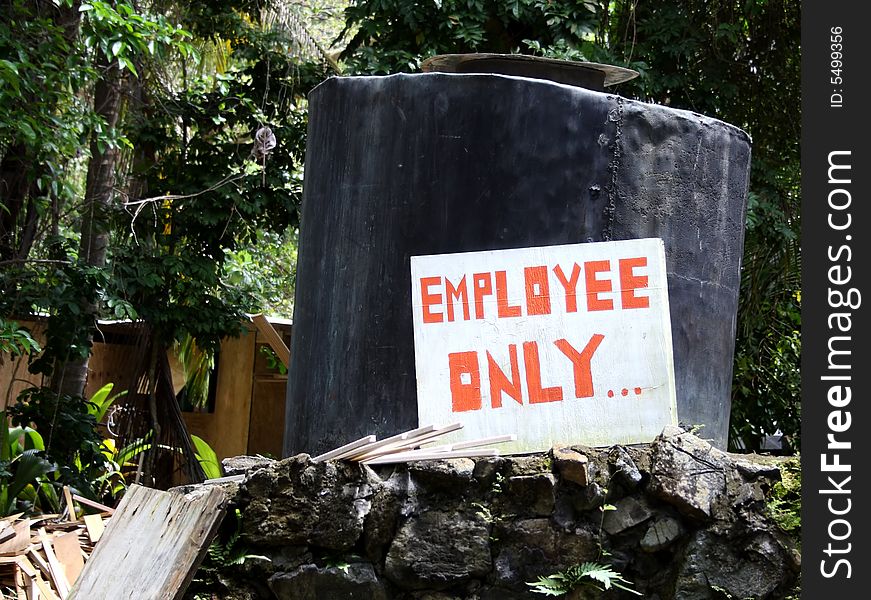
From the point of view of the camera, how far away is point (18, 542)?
5.64m

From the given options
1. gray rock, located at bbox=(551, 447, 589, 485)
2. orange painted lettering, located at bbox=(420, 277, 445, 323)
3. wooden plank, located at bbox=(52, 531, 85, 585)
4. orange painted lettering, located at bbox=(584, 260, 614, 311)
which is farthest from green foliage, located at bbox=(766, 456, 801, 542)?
wooden plank, located at bbox=(52, 531, 85, 585)

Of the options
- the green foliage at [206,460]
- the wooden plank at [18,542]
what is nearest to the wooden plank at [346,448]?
the wooden plank at [18,542]

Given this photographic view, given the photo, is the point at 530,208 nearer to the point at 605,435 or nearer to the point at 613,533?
the point at 605,435

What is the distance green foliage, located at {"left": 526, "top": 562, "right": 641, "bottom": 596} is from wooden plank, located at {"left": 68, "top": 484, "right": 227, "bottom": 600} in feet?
4.13

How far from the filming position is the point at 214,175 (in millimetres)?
9445

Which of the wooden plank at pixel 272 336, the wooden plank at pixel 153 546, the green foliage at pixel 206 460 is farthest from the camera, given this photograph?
the green foliage at pixel 206 460

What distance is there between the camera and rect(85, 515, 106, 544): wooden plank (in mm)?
5722

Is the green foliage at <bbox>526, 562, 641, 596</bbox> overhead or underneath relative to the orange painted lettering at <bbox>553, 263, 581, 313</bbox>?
underneath

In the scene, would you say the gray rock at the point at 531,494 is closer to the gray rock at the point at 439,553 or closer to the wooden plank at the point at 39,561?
the gray rock at the point at 439,553

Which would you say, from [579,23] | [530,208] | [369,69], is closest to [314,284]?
[530,208]

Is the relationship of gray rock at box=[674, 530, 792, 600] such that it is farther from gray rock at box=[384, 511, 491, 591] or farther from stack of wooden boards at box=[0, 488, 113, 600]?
stack of wooden boards at box=[0, 488, 113, 600]

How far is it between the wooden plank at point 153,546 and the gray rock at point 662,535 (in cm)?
164

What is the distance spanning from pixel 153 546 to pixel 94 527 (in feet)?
6.98

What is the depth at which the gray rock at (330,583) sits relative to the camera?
12.8 ft
